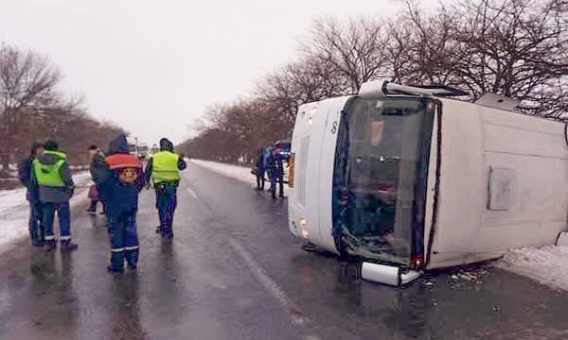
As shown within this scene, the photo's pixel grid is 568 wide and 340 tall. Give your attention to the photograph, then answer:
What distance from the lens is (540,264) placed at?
6.62 meters

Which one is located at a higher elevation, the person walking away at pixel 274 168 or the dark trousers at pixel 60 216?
the person walking away at pixel 274 168

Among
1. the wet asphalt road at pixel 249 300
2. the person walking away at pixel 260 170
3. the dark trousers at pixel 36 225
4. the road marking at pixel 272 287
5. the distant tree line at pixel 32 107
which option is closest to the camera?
the wet asphalt road at pixel 249 300

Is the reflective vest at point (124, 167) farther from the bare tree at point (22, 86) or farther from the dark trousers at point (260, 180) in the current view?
the bare tree at point (22, 86)

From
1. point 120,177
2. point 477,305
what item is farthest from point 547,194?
Answer: point 120,177

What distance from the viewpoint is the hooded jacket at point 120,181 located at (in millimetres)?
6656

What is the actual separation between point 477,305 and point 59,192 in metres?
6.62

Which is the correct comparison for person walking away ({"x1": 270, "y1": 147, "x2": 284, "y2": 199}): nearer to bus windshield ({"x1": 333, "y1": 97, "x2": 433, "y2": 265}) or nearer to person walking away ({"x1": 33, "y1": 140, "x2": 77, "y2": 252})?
person walking away ({"x1": 33, "y1": 140, "x2": 77, "y2": 252})

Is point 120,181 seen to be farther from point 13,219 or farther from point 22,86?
point 22,86

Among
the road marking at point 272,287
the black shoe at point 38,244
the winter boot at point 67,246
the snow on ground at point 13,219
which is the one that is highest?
the road marking at point 272,287

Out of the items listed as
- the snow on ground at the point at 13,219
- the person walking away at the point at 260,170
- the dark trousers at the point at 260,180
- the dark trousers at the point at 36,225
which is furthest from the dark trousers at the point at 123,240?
the dark trousers at the point at 260,180

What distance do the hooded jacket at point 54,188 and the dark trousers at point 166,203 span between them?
1582 mm

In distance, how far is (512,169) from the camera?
21.2 ft

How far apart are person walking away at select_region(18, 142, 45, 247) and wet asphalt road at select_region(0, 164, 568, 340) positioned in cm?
49

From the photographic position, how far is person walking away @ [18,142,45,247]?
855 centimetres
